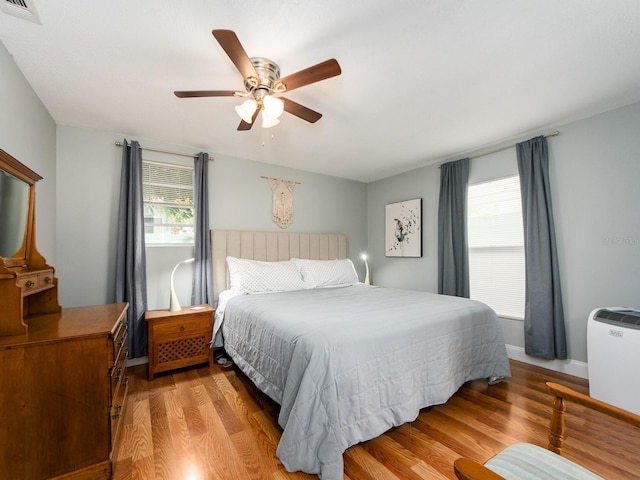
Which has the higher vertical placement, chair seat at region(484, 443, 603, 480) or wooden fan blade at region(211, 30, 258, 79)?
wooden fan blade at region(211, 30, 258, 79)

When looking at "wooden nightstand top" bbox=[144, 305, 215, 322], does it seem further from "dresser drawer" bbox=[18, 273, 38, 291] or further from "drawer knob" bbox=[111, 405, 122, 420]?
"dresser drawer" bbox=[18, 273, 38, 291]

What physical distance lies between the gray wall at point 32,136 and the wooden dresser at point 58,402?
1.22 metres

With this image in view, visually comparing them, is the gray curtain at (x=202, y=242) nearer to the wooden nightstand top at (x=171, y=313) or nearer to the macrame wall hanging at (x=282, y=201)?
the wooden nightstand top at (x=171, y=313)

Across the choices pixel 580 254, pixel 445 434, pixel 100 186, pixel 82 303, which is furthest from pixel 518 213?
pixel 82 303

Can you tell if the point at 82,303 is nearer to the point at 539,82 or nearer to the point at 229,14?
the point at 229,14

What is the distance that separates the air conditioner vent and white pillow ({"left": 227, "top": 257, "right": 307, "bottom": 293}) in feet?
7.60

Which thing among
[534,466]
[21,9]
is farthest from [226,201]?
[534,466]

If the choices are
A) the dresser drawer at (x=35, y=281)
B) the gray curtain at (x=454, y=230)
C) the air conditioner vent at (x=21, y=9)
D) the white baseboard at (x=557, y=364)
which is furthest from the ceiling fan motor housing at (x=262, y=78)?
the white baseboard at (x=557, y=364)

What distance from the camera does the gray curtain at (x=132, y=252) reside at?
2789 mm

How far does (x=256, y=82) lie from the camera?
1.70 m

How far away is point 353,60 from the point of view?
70.5 inches

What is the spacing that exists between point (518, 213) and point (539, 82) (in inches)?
57.9

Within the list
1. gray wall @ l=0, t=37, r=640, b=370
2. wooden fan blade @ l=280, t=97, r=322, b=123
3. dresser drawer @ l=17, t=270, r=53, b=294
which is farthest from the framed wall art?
dresser drawer @ l=17, t=270, r=53, b=294

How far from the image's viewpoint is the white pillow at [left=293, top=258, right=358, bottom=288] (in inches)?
139
